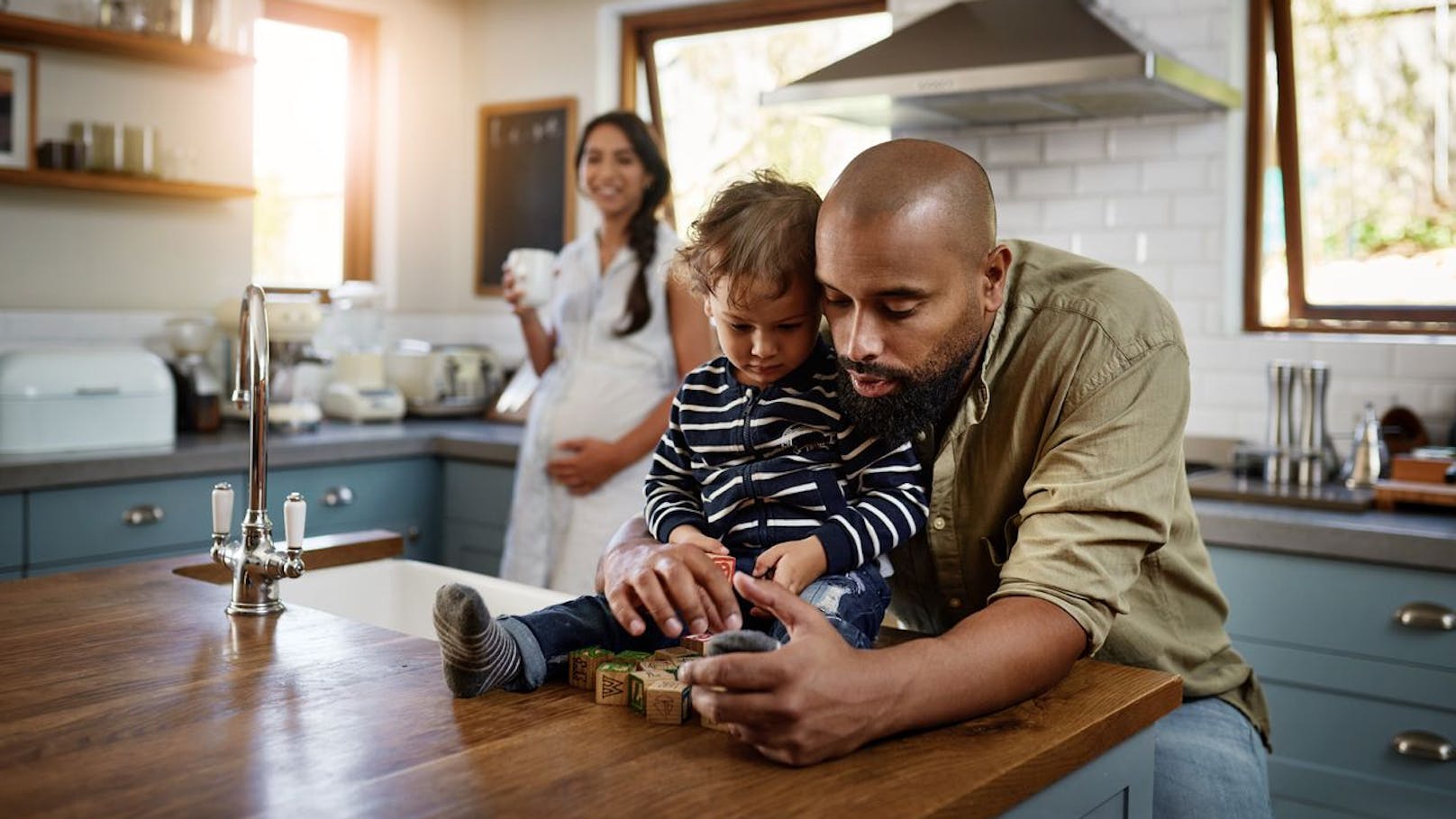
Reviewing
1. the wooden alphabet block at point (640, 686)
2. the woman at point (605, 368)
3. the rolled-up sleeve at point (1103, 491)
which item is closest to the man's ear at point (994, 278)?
the rolled-up sleeve at point (1103, 491)

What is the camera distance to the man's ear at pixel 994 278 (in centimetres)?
158

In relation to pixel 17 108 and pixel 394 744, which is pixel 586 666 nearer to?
pixel 394 744

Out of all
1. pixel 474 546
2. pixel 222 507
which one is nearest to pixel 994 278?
pixel 222 507

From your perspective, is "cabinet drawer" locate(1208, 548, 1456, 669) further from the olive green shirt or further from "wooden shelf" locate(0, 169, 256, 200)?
"wooden shelf" locate(0, 169, 256, 200)

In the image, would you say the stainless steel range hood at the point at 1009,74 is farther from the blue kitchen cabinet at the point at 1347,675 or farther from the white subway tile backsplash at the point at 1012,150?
the blue kitchen cabinet at the point at 1347,675

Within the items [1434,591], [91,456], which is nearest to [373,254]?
[91,456]

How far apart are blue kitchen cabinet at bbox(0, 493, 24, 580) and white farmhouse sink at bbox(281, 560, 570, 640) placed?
1424 mm

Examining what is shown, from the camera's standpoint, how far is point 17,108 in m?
3.73

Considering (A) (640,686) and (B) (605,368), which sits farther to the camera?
(B) (605,368)

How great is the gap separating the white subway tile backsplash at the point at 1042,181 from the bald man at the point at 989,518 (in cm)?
188

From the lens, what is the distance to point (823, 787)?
108 cm

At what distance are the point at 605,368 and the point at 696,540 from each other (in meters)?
1.79

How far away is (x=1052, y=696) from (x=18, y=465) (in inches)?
103

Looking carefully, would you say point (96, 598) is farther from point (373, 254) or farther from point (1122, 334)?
point (373, 254)
